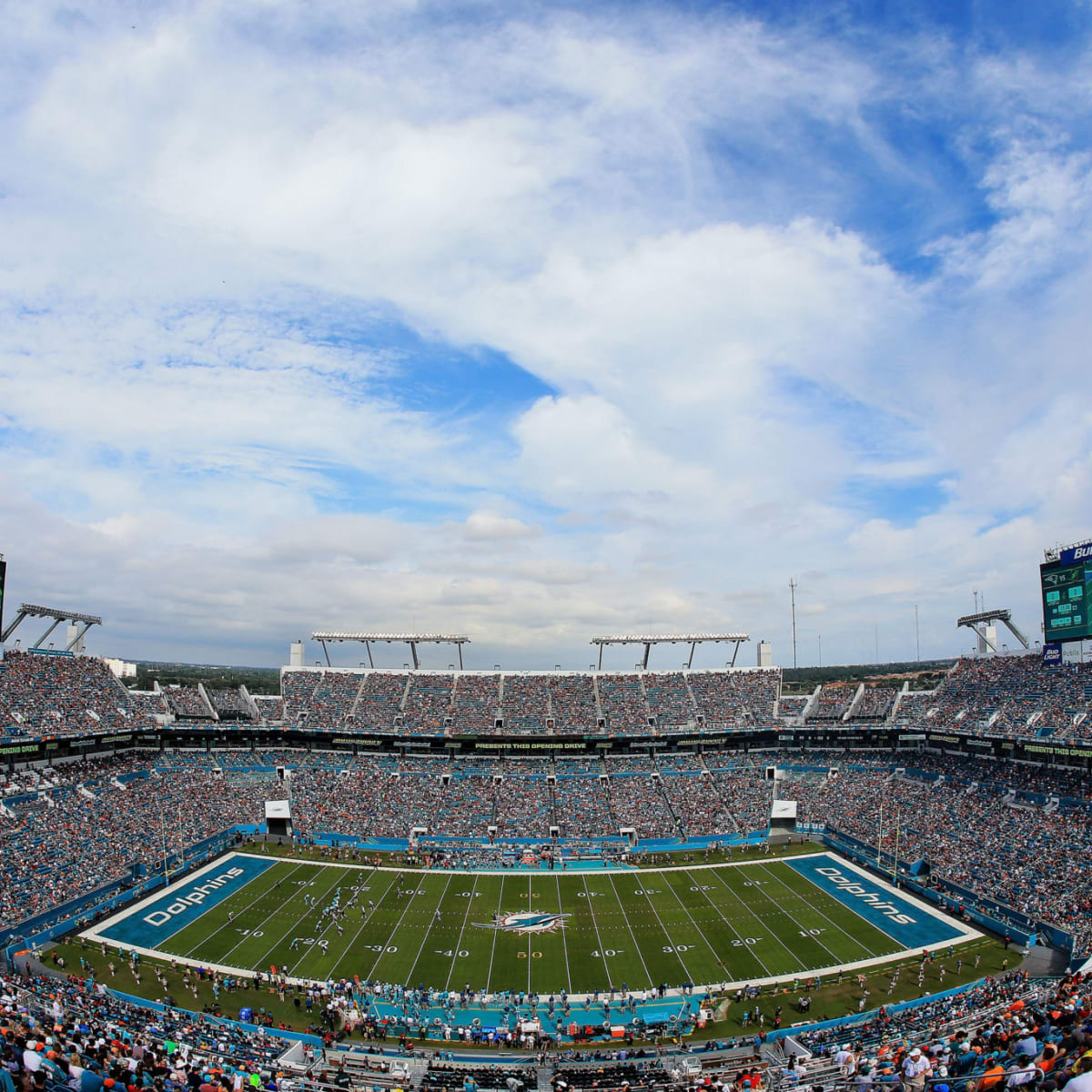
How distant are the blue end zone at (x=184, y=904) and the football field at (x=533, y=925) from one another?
11 centimetres

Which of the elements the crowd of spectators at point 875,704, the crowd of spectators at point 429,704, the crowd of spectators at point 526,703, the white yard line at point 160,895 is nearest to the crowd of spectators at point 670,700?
the crowd of spectators at point 526,703

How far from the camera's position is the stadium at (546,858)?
1161 inches

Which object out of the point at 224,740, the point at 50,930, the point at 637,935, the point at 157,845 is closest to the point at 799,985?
the point at 637,935

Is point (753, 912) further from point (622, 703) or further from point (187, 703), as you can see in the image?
point (187, 703)

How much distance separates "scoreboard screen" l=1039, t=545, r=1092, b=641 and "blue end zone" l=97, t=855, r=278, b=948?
56.8 m

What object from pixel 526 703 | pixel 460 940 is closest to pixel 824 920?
pixel 460 940

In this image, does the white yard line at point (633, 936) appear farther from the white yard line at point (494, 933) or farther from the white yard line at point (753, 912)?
the white yard line at point (494, 933)

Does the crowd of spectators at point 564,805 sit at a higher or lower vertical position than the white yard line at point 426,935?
higher

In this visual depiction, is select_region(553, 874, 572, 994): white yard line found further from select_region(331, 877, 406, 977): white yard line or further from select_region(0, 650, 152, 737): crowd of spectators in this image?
select_region(0, 650, 152, 737): crowd of spectators

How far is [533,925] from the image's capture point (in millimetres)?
40062

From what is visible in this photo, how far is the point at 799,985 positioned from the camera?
3303 cm

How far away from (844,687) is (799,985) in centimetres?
4541

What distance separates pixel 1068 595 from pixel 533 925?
137 feet

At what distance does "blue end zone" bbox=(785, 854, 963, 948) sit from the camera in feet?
125
